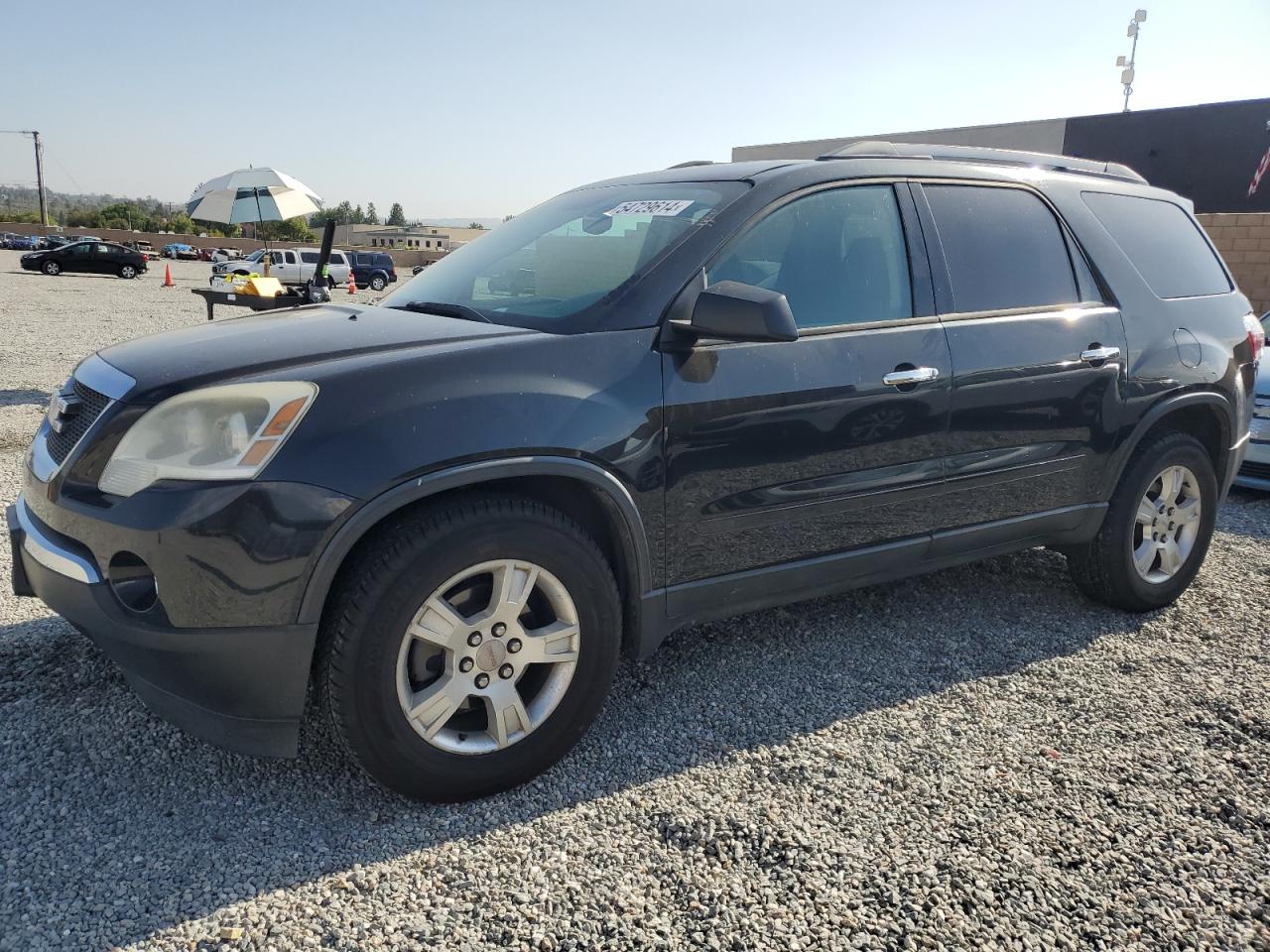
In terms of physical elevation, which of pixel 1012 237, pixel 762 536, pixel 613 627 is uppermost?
pixel 1012 237

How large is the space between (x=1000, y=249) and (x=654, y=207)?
140cm

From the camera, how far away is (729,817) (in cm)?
267

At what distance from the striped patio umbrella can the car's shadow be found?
1226 centimetres

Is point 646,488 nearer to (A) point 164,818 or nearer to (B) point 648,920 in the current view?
(B) point 648,920

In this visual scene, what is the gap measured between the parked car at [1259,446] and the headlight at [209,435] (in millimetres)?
6586

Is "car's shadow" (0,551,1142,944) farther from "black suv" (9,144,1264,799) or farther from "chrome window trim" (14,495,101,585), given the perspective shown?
"chrome window trim" (14,495,101,585)

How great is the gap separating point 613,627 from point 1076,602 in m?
2.70

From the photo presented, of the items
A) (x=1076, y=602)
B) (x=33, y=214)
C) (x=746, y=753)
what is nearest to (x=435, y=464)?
(x=746, y=753)

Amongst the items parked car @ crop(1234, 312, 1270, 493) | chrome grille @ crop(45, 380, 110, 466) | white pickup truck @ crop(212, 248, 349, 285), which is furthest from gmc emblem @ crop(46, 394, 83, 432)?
white pickup truck @ crop(212, 248, 349, 285)

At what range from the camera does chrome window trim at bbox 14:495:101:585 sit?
2.43 m

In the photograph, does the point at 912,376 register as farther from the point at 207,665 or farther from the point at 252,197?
the point at 252,197

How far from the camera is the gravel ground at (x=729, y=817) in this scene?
226cm

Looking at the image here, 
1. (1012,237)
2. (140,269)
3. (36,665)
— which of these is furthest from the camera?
(140,269)

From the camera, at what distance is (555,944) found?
2178mm
